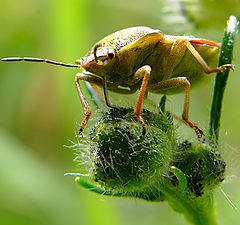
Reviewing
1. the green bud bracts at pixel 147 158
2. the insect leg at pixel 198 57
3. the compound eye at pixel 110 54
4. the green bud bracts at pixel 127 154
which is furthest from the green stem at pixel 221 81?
the compound eye at pixel 110 54

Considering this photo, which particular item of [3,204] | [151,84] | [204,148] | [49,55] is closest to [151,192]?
[204,148]

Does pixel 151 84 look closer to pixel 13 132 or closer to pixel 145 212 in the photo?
pixel 145 212

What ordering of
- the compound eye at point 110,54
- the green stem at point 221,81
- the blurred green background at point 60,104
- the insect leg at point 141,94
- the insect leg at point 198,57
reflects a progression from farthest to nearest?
the blurred green background at point 60,104, the insect leg at point 198,57, the green stem at point 221,81, the compound eye at point 110,54, the insect leg at point 141,94

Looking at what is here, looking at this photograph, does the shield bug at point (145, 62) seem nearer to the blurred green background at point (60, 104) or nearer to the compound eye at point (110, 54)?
the compound eye at point (110, 54)

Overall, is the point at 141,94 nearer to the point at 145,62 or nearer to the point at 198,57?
the point at 145,62

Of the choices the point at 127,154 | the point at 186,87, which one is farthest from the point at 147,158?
the point at 186,87

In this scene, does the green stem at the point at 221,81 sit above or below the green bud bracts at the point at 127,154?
above
